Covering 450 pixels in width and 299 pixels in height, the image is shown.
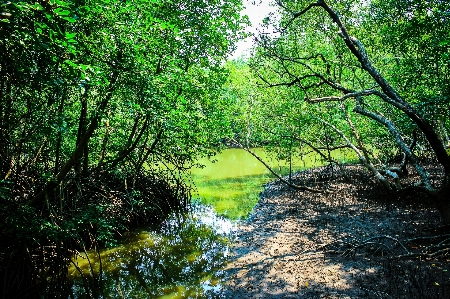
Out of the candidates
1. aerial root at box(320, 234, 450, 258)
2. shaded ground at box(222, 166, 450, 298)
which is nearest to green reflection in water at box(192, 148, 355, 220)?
shaded ground at box(222, 166, 450, 298)

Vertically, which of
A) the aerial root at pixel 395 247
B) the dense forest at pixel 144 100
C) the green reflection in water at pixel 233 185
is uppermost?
the dense forest at pixel 144 100

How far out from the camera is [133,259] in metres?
8.75

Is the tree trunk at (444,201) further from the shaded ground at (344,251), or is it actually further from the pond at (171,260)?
the pond at (171,260)

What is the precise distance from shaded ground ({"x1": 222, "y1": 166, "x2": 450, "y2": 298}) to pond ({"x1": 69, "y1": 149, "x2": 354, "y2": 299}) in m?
0.59

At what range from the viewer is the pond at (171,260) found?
6.87 meters

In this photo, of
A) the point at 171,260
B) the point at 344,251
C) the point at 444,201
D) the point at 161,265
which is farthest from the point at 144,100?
the point at 444,201

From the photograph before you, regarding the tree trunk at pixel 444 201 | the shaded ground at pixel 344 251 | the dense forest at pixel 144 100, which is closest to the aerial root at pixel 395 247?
the shaded ground at pixel 344 251

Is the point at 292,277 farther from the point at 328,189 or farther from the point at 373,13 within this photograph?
the point at 373,13

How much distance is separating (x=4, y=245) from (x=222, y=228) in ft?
22.0

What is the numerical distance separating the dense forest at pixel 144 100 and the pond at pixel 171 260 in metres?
0.70

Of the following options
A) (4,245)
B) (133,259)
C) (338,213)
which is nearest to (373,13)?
(338,213)

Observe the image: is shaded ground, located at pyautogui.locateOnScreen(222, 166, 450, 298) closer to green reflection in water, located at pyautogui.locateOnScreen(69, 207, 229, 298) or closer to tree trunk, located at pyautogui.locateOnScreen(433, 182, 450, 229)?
tree trunk, located at pyautogui.locateOnScreen(433, 182, 450, 229)

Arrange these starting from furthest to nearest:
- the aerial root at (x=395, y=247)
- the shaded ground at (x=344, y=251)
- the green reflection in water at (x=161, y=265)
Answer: the green reflection in water at (x=161, y=265) < the aerial root at (x=395, y=247) < the shaded ground at (x=344, y=251)

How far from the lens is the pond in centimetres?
687
